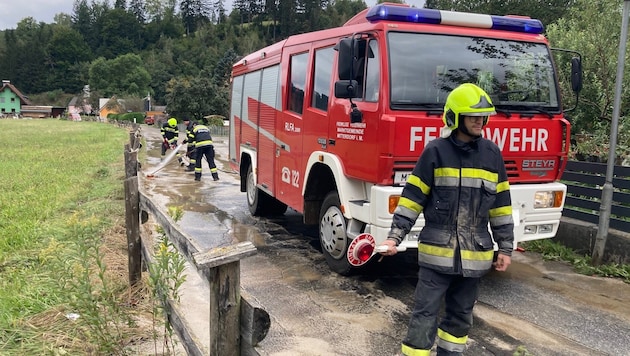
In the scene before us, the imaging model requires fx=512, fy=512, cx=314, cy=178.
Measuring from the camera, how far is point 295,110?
21.4 ft

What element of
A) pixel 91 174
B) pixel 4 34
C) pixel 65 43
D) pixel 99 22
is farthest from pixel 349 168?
pixel 4 34

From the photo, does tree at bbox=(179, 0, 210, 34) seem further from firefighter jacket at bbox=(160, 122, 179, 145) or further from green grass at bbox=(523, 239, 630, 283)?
green grass at bbox=(523, 239, 630, 283)

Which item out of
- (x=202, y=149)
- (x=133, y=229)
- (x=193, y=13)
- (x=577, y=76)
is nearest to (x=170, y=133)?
(x=202, y=149)

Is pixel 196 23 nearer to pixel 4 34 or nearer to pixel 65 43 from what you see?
pixel 65 43

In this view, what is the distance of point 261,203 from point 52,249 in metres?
4.25

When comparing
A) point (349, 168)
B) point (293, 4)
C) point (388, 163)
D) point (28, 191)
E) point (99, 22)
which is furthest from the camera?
point (99, 22)

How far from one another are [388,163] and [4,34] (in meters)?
164

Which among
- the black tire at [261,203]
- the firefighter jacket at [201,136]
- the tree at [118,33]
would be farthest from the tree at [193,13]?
the black tire at [261,203]

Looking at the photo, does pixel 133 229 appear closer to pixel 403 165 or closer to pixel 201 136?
pixel 403 165

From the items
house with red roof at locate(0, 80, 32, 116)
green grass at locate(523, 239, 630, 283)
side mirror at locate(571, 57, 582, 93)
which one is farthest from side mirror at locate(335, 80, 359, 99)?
house with red roof at locate(0, 80, 32, 116)

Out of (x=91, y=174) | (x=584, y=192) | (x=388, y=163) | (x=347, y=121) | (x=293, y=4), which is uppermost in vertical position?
(x=293, y=4)

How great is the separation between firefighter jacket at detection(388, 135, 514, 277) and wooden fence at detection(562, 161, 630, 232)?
3.66 m

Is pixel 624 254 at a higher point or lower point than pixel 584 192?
lower

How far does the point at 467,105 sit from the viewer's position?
9.96 feet
